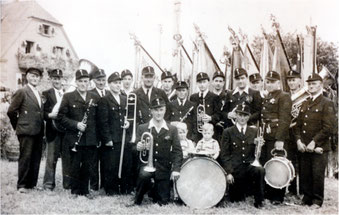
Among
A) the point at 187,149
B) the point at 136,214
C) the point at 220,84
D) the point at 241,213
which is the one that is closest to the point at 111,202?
the point at 136,214

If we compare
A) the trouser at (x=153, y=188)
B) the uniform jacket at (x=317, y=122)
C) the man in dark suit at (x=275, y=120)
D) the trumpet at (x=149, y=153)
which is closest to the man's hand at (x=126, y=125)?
the trumpet at (x=149, y=153)

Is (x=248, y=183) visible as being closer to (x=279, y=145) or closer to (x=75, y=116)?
(x=279, y=145)

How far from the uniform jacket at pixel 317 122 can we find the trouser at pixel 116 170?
2194 millimetres

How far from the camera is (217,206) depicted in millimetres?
3941

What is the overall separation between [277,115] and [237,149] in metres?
0.70

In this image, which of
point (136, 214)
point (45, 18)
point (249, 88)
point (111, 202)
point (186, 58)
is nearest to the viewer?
point (136, 214)

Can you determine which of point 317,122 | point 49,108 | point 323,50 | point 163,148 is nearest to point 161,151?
point 163,148

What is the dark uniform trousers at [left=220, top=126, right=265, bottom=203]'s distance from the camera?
4047mm

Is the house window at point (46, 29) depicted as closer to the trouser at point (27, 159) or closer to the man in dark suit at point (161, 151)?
the trouser at point (27, 159)

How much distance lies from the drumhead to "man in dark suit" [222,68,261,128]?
2.29 ft

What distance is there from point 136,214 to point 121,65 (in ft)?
7.60

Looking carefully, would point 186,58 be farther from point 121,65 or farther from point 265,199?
point 265,199

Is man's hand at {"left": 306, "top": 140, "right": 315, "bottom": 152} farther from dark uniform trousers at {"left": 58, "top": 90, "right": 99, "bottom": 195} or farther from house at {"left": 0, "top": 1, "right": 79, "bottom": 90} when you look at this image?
house at {"left": 0, "top": 1, "right": 79, "bottom": 90}

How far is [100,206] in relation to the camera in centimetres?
392
